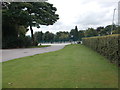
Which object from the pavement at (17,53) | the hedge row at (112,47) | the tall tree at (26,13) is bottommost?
the pavement at (17,53)

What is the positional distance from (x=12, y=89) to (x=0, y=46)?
1704 cm

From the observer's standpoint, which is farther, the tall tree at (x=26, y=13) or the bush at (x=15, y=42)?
the bush at (x=15, y=42)

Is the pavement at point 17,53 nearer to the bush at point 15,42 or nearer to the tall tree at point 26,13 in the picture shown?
the bush at point 15,42

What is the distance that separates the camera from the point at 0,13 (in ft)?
52.2

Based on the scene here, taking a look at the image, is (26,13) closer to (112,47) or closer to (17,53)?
(17,53)

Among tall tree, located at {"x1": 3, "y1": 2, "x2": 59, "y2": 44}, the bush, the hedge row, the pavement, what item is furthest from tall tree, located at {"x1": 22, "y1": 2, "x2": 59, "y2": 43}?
the hedge row

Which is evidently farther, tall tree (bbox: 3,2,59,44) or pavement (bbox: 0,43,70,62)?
tall tree (bbox: 3,2,59,44)

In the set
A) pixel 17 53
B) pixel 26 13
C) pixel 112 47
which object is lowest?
pixel 17 53

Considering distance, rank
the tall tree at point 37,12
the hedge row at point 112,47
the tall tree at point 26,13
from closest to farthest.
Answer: the hedge row at point 112,47 → the tall tree at point 26,13 → the tall tree at point 37,12

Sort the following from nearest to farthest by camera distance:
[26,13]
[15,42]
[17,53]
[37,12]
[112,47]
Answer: [112,47], [17,53], [26,13], [15,42], [37,12]

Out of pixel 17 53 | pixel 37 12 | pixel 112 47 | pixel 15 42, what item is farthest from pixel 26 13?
pixel 112 47

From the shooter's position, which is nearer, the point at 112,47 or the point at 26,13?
the point at 112,47

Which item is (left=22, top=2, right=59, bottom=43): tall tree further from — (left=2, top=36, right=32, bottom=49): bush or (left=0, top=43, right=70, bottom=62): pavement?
(left=0, top=43, right=70, bottom=62): pavement

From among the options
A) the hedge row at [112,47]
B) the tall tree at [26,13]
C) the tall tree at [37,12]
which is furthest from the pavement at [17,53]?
the hedge row at [112,47]
